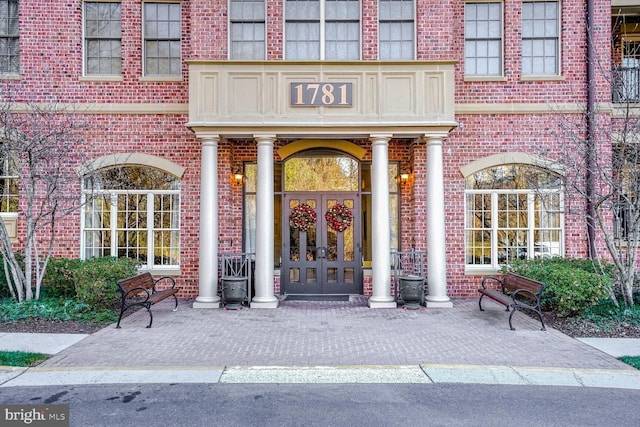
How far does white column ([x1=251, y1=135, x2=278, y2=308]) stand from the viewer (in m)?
9.79

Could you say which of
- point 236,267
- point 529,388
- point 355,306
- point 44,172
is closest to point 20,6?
point 44,172

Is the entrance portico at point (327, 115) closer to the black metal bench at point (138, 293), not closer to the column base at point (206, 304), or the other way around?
the column base at point (206, 304)

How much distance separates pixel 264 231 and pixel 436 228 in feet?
12.7

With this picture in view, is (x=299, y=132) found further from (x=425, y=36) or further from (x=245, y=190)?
(x=425, y=36)

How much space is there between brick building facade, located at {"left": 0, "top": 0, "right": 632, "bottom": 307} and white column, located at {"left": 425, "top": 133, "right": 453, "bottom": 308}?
3.64 feet

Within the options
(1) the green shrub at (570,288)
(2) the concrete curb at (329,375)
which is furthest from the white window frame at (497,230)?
(2) the concrete curb at (329,375)

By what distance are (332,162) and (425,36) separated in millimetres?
3790

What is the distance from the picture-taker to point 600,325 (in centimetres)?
802

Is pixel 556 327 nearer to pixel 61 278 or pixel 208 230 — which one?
pixel 208 230

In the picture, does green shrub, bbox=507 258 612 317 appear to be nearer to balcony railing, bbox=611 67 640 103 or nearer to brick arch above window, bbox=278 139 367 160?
brick arch above window, bbox=278 139 367 160

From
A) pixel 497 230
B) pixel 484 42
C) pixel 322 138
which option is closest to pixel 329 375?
pixel 322 138

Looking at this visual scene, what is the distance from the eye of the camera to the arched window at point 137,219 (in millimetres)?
11188

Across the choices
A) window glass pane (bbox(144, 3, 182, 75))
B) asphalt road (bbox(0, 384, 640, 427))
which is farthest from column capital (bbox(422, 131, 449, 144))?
window glass pane (bbox(144, 3, 182, 75))

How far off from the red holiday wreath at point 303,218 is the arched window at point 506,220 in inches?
157
